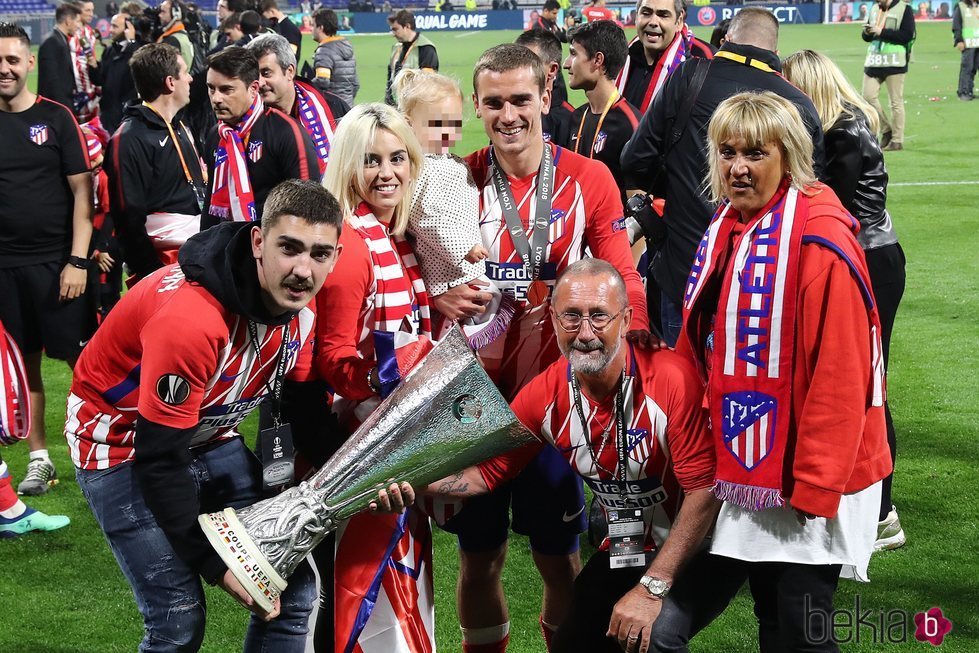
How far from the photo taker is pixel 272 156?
611 cm

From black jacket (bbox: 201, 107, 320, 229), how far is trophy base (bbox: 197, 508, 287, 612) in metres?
3.38

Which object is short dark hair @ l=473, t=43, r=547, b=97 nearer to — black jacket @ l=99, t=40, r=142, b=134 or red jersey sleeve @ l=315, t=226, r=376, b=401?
red jersey sleeve @ l=315, t=226, r=376, b=401

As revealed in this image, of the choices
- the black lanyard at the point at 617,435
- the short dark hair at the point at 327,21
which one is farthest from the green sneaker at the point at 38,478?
the short dark hair at the point at 327,21

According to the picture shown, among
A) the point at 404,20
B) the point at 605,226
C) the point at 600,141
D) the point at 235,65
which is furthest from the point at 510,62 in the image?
the point at 404,20

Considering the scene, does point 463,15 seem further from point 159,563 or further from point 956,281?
point 159,563

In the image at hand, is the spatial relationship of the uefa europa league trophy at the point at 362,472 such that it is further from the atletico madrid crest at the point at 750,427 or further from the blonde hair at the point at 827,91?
the blonde hair at the point at 827,91

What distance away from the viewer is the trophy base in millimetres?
2893

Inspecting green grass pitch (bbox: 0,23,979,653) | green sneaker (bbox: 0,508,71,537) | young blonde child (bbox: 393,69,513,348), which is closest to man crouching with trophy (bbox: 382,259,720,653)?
young blonde child (bbox: 393,69,513,348)

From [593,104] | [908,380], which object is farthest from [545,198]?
[908,380]

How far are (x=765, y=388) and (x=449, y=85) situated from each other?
4.94 feet

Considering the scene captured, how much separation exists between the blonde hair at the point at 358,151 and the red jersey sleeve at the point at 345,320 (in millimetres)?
125

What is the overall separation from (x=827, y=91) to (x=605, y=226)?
4.91 feet

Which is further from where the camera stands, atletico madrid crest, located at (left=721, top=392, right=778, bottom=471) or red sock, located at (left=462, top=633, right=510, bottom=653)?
red sock, located at (left=462, top=633, right=510, bottom=653)

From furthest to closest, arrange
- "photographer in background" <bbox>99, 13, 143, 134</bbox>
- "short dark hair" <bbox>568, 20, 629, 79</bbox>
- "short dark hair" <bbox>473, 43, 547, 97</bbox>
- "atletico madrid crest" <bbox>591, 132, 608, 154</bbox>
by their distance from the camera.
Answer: "photographer in background" <bbox>99, 13, 143, 134</bbox>, "short dark hair" <bbox>568, 20, 629, 79</bbox>, "atletico madrid crest" <bbox>591, 132, 608, 154</bbox>, "short dark hair" <bbox>473, 43, 547, 97</bbox>
